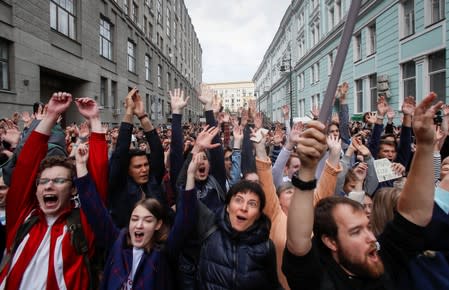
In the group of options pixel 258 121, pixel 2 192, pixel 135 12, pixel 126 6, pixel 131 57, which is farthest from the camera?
pixel 135 12

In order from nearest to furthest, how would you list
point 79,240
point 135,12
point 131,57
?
point 79,240
point 131,57
point 135,12

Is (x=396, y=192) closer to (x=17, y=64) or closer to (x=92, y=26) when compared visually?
(x=17, y=64)

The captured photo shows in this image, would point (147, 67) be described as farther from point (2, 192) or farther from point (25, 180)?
point (25, 180)

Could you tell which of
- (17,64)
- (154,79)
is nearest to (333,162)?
(17,64)

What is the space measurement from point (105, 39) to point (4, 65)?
939 centimetres

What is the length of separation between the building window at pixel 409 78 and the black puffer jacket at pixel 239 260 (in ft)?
44.5

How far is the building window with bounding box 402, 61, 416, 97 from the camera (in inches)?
504

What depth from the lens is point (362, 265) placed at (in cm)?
146

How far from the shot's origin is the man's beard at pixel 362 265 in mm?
1453

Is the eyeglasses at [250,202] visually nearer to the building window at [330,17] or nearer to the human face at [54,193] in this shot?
the human face at [54,193]

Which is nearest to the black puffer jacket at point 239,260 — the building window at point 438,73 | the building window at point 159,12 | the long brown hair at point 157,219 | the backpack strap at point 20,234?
the long brown hair at point 157,219

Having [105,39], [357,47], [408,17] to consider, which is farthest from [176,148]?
[357,47]

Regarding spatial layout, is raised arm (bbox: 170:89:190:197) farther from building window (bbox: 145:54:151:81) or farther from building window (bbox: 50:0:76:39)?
building window (bbox: 145:54:151:81)

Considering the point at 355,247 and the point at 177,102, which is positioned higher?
the point at 177,102
